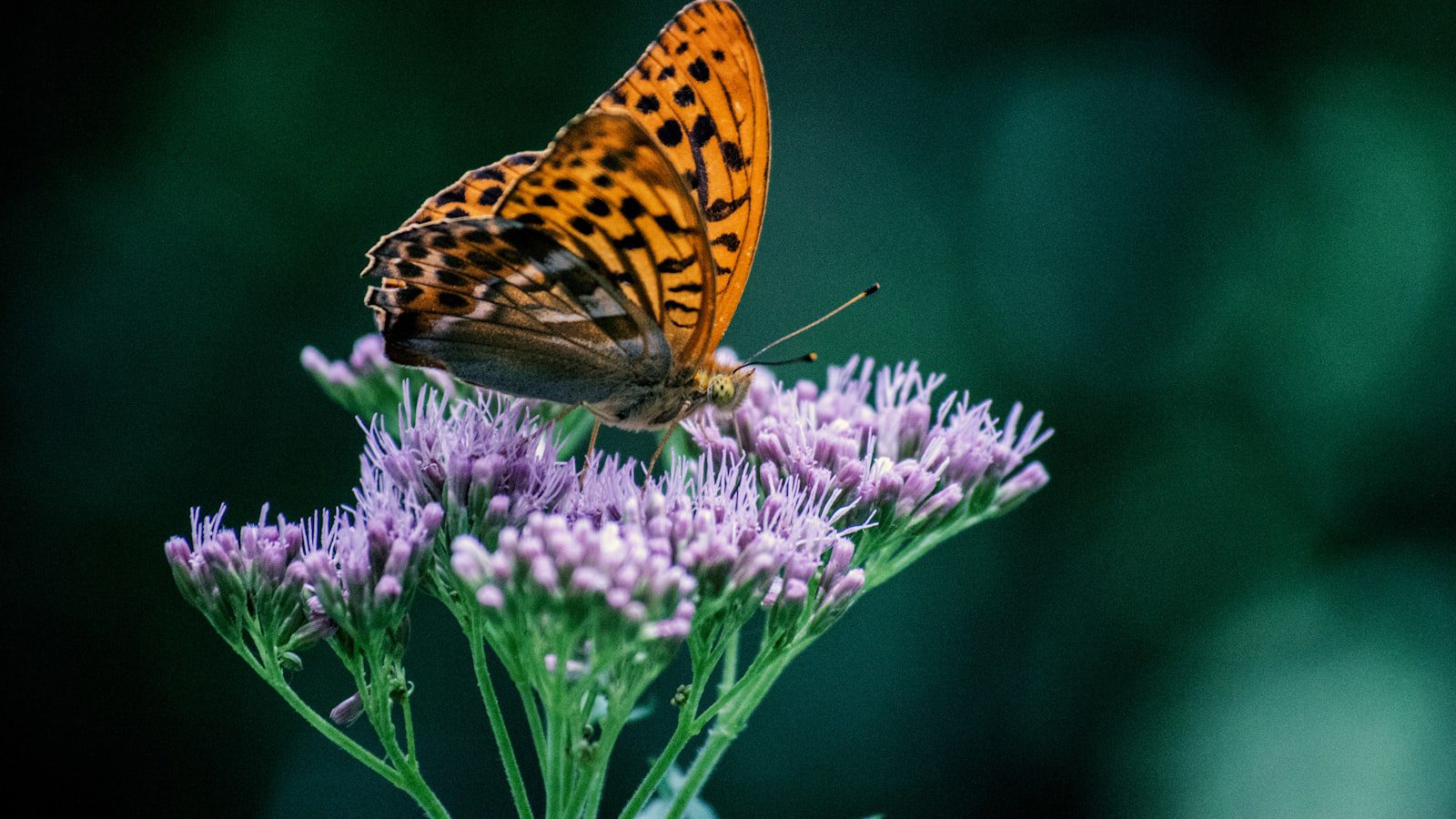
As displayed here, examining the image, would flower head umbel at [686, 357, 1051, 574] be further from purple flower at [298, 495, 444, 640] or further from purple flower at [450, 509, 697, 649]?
purple flower at [298, 495, 444, 640]

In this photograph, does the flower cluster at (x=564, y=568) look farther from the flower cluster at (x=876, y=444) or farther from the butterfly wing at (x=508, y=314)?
the butterfly wing at (x=508, y=314)

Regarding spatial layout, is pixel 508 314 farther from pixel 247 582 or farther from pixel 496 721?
pixel 496 721

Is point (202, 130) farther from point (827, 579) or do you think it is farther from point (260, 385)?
point (827, 579)

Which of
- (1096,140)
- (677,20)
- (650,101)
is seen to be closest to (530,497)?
(650,101)

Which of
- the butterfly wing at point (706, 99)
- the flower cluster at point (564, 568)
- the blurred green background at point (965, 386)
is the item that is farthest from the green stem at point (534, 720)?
the blurred green background at point (965, 386)

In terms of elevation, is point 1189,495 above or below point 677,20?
below

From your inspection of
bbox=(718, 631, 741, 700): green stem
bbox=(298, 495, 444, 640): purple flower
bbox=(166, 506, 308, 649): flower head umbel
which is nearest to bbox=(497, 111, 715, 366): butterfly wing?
bbox=(298, 495, 444, 640): purple flower
